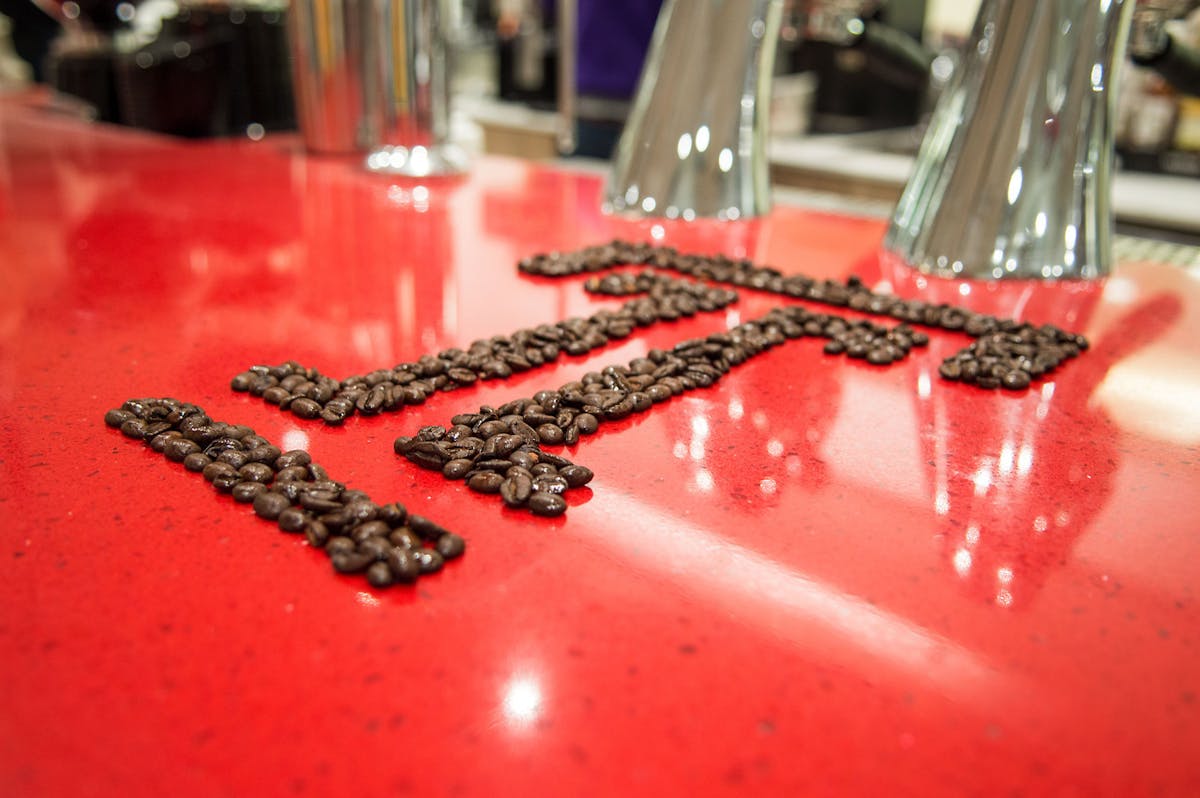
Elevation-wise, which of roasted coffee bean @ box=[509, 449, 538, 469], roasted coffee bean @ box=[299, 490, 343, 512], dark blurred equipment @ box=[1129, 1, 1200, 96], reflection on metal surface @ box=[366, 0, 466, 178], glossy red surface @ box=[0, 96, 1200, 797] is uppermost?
dark blurred equipment @ box=[1129, 1, 1200, 96]

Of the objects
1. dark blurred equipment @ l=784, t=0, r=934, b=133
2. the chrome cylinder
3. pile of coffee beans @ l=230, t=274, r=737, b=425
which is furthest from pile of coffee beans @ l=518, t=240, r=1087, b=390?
dark blurred equipment @ l=784, t=0, r=934, b=133

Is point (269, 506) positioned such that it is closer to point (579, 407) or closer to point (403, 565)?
point (403, 565)

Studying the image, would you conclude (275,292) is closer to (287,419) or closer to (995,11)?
(287,419)

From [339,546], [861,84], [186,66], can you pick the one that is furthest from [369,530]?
[861,84]

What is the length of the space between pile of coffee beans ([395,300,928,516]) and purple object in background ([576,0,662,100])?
6.74 feet

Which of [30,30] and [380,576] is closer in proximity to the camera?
[380,576]

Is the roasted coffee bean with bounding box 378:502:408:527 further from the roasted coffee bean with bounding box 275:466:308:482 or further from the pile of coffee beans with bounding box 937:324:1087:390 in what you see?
the pile of coffee beans with bounding box 937:324:1087:390

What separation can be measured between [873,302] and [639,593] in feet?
2.82

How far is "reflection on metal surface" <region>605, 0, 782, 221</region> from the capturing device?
190 cm

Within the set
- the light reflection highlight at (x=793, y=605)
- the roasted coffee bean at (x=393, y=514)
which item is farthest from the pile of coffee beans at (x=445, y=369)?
the light reflection highlight at (x=793, y=605)

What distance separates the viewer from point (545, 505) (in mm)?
799

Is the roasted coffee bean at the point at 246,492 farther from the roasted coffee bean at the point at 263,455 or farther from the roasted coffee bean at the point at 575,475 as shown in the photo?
the roasted coffee bean at the point at 575,475

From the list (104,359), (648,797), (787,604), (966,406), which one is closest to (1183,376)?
(966,406)

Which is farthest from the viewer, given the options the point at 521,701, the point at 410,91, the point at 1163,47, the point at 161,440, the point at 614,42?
the point at 614,42
